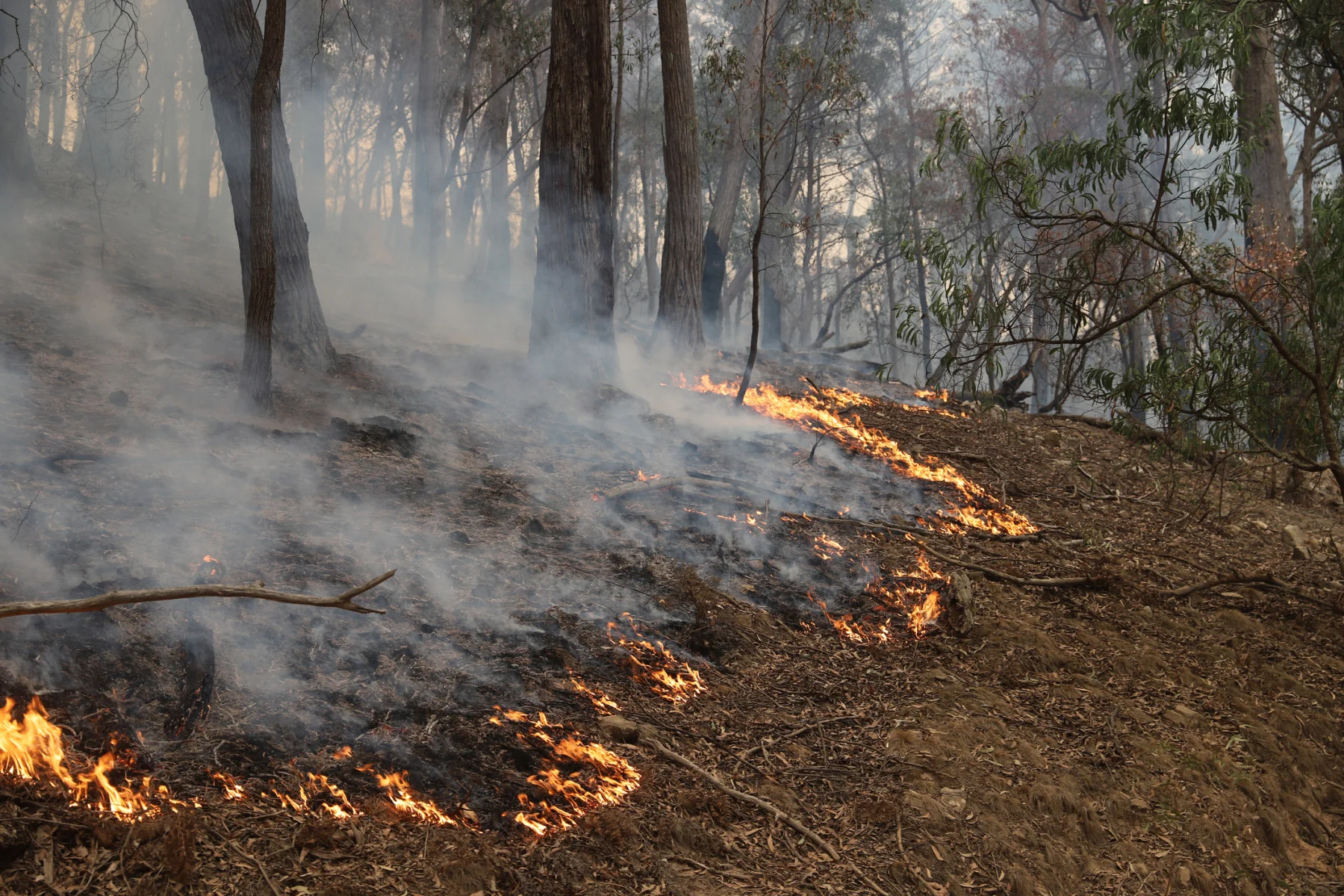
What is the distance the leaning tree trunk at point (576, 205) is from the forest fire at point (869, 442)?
5.85ft

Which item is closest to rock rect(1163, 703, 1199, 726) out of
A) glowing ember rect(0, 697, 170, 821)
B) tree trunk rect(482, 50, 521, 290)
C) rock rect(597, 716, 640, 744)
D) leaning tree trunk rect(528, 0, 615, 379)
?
rock rect(597, 716, 640, 744)

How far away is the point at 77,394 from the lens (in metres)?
5.99

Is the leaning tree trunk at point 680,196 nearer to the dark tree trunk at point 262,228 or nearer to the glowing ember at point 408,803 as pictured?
the dark tree trunk at point 262,228

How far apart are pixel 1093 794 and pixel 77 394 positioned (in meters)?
6.49

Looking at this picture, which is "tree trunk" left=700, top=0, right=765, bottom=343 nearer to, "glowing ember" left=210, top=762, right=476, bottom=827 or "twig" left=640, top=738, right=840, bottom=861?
"twig" left=640, top=738, right=840, bottom=861

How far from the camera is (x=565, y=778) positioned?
350 centimetres

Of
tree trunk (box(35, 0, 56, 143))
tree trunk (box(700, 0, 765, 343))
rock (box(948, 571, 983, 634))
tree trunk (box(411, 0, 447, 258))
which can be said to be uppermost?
tree trunk (box(35, 0, 56, 143))

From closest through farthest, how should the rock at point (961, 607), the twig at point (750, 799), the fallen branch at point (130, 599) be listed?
the fallen branch at point (130, 599) < the twig at point (750, 799) < the rock at point (961, 607)

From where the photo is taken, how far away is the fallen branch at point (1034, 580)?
6.15 metres

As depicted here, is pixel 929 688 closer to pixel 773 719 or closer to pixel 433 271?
pixel 773 719

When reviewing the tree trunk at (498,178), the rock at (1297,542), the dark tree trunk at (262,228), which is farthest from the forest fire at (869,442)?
the tree trunk at (498,178)

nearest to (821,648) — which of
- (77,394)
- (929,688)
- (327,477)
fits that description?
(929,688)

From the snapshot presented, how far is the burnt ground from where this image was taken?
3.11 metres

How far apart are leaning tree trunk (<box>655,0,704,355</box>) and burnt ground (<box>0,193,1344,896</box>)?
10.4 ft
